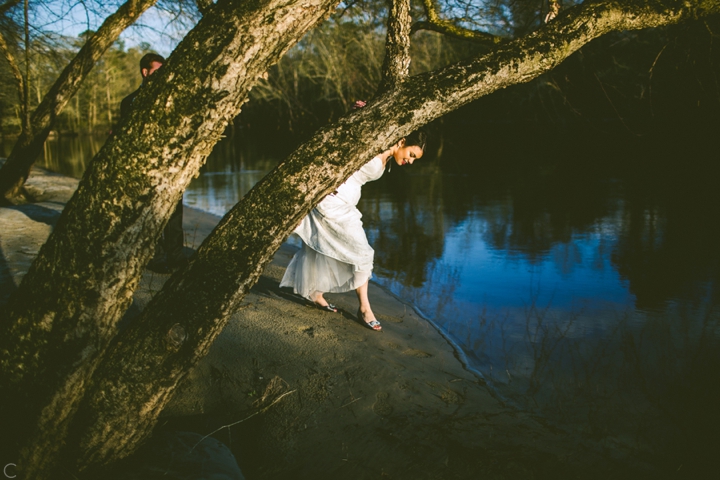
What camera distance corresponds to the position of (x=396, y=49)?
2.89 meters

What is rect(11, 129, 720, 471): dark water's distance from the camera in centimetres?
418

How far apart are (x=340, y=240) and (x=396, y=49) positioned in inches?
92.8

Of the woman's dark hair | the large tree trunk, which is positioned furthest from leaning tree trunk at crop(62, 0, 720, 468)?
the large tree trunk

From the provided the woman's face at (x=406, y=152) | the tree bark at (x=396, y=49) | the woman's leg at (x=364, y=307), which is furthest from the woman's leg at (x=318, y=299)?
the tree bark at (x=396, y=49)

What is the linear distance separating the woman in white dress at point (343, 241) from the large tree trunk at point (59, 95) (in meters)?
4.84

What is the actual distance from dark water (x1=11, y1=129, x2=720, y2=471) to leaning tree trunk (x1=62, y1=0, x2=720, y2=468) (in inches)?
95.6

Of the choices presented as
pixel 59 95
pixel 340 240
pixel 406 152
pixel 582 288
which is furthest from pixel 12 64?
pixel 582 288

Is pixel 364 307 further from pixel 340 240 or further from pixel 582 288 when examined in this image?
pixel 582 288

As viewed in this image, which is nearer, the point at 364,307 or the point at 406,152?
the point at 406,152

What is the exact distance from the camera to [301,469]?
3178 mm

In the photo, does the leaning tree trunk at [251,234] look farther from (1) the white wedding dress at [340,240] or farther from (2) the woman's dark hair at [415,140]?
(1) the white wedding dress at [340,240]

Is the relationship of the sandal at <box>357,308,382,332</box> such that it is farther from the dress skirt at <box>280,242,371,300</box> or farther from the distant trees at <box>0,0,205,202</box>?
the distant trees at <box>0,0,205,202</box>

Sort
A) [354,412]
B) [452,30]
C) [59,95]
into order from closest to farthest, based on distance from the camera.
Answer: [354,412]
[452,30]
[59,95]

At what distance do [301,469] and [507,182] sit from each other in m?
13.9
